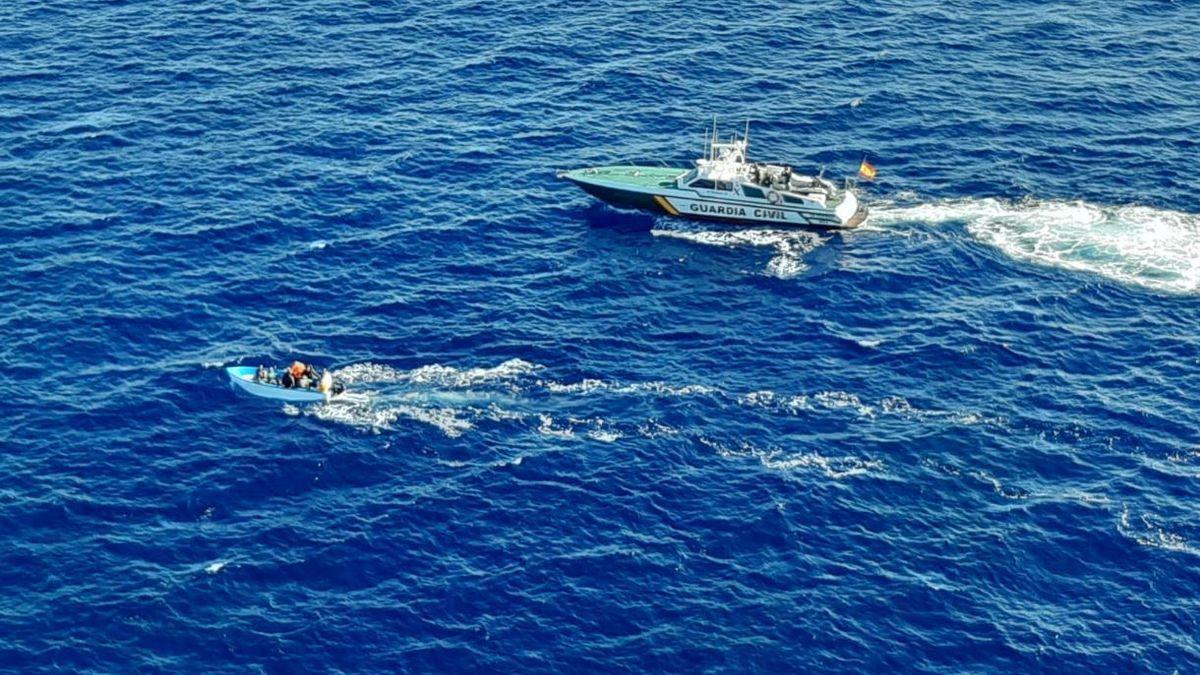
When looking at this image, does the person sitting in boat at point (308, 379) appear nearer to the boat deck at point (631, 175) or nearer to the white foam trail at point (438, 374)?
the white foam trail at point (438, 374)

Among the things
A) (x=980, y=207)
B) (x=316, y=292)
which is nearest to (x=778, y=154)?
(x=980, y=207)

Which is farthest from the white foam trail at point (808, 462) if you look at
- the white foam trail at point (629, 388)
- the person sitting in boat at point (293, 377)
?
the person sitting in boat at point (293, 377)

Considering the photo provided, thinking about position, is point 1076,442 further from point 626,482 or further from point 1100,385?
point 626,482

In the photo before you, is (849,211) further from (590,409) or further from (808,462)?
(590,409)

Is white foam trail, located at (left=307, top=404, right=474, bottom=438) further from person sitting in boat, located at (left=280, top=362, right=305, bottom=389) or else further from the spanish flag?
the spanish flag

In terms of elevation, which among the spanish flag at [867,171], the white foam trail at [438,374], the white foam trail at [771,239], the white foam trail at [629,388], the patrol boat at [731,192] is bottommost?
the white foam trail at [629,388]

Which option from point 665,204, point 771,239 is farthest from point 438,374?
point 771,239
